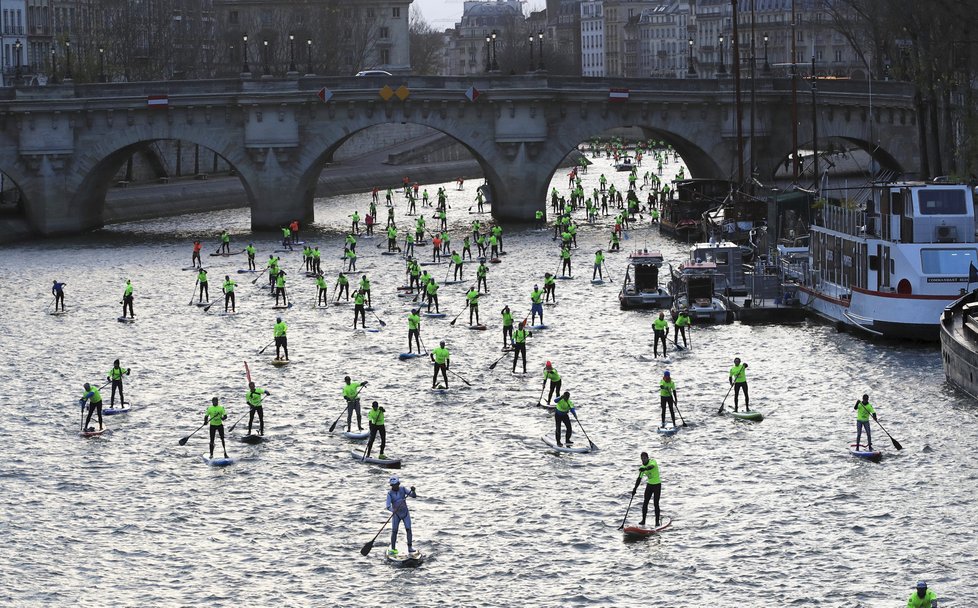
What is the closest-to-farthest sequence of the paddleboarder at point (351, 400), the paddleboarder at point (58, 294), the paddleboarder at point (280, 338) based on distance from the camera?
1. the paddleboarder at point (351, 400)
2. the paddleboarder at point (280, 338)
3. the paddleboarder at point (58, 294)

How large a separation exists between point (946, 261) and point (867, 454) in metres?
18.9

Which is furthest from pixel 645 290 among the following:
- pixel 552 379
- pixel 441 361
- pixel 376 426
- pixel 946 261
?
pixel 376 426

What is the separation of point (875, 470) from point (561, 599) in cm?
1465

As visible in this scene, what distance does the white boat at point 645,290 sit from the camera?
85875 mm

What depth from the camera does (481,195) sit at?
14138 cm

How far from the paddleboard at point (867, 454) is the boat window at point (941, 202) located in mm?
19617

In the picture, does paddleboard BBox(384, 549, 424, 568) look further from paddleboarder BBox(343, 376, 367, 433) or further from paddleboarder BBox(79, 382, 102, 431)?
paddleboarder BBox(79, 382, 102, 431)

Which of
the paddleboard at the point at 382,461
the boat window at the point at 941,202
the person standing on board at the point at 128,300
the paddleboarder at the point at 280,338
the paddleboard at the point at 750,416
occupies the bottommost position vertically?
the paddleboard at the point at 382,461

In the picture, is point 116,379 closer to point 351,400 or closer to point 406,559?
point 351,400

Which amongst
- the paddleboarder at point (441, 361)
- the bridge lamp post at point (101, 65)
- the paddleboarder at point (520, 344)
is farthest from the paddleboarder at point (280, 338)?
the bridge lamp post at point (101, 65)

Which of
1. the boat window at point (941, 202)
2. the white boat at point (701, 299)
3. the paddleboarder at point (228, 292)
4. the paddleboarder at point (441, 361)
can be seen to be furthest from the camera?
the paddleboarder at point (228, 292)

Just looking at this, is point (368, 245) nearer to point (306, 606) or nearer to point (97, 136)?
point (97, 136)

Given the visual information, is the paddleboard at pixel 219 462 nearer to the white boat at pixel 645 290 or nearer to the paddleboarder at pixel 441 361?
the paddleboarder at pixel 441 361

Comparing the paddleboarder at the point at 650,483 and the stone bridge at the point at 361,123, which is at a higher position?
the stone bridge at the point at 361,123
